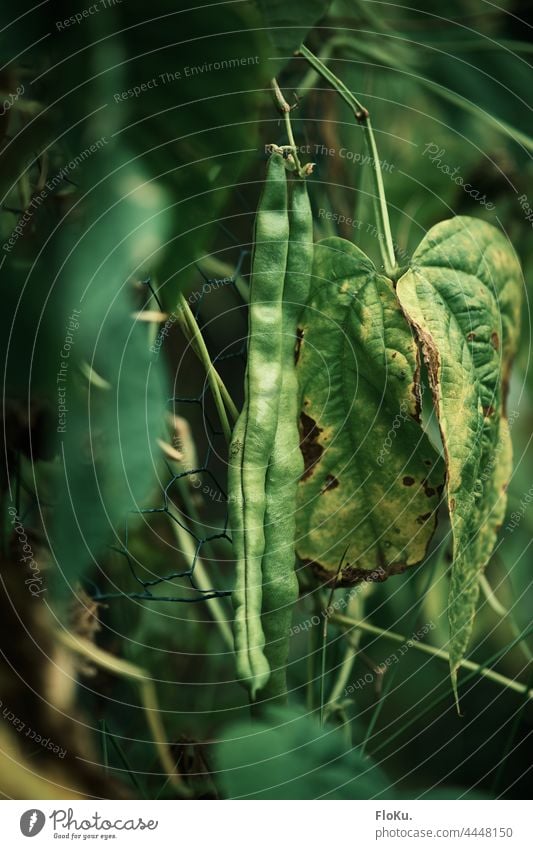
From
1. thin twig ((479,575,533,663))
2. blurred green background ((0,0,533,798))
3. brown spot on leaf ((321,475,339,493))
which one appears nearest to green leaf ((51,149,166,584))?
blurred green background ((0,0,533,798))

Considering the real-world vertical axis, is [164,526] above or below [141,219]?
below

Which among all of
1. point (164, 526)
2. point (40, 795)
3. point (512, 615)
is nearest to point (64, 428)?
point (164, 526)

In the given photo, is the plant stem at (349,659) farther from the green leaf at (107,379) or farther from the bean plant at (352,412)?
the green leaf at (107,379)

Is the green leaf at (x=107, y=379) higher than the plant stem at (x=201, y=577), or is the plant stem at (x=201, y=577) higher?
the green leaf at (x=107, y=379)

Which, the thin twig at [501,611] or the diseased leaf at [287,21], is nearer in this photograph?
the diseased leaf at [287,21]

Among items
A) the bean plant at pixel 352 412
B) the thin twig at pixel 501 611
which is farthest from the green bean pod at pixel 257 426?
the thin twig at pixel 501 611

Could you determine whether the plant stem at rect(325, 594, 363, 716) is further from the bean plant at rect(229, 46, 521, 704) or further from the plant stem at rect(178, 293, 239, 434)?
A: the plant stem at rect(178, 293, 239, 434)

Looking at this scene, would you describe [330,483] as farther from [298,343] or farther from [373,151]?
[373,151]
